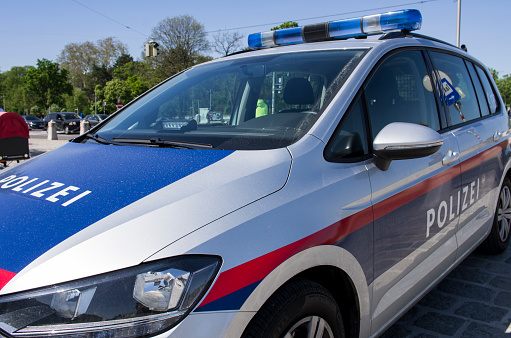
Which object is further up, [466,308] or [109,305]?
[109,305]

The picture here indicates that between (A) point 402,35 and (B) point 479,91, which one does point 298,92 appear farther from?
(B) point 479,91

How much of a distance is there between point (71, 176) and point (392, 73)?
1703mm

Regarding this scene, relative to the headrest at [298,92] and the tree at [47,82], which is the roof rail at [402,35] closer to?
the headrest at [298,92]

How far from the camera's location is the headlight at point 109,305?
1.12m

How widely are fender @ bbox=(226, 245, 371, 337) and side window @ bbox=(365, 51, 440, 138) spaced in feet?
2.20

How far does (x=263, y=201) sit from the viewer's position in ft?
4.72

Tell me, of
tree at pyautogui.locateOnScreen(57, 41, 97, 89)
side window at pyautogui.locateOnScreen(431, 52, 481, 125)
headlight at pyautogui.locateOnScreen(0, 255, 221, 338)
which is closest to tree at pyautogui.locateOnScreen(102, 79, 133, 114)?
tree at pyautogui.locateOnScreen(57, 41, 97, 89)

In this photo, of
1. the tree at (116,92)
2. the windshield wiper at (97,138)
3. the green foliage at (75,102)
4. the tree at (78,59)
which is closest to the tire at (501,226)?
the windshield wiper at (97,138)

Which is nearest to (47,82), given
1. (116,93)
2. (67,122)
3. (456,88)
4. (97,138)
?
(116,93)

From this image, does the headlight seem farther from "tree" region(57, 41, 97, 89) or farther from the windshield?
"tree" region(57, 41, 97, 89)

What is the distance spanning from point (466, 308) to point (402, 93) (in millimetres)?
1621

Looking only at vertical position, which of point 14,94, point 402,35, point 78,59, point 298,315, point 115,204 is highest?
point 78,59

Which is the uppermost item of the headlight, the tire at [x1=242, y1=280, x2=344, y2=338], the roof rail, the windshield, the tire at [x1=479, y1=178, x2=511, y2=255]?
the roof rail

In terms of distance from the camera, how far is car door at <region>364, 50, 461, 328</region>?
1.92m
